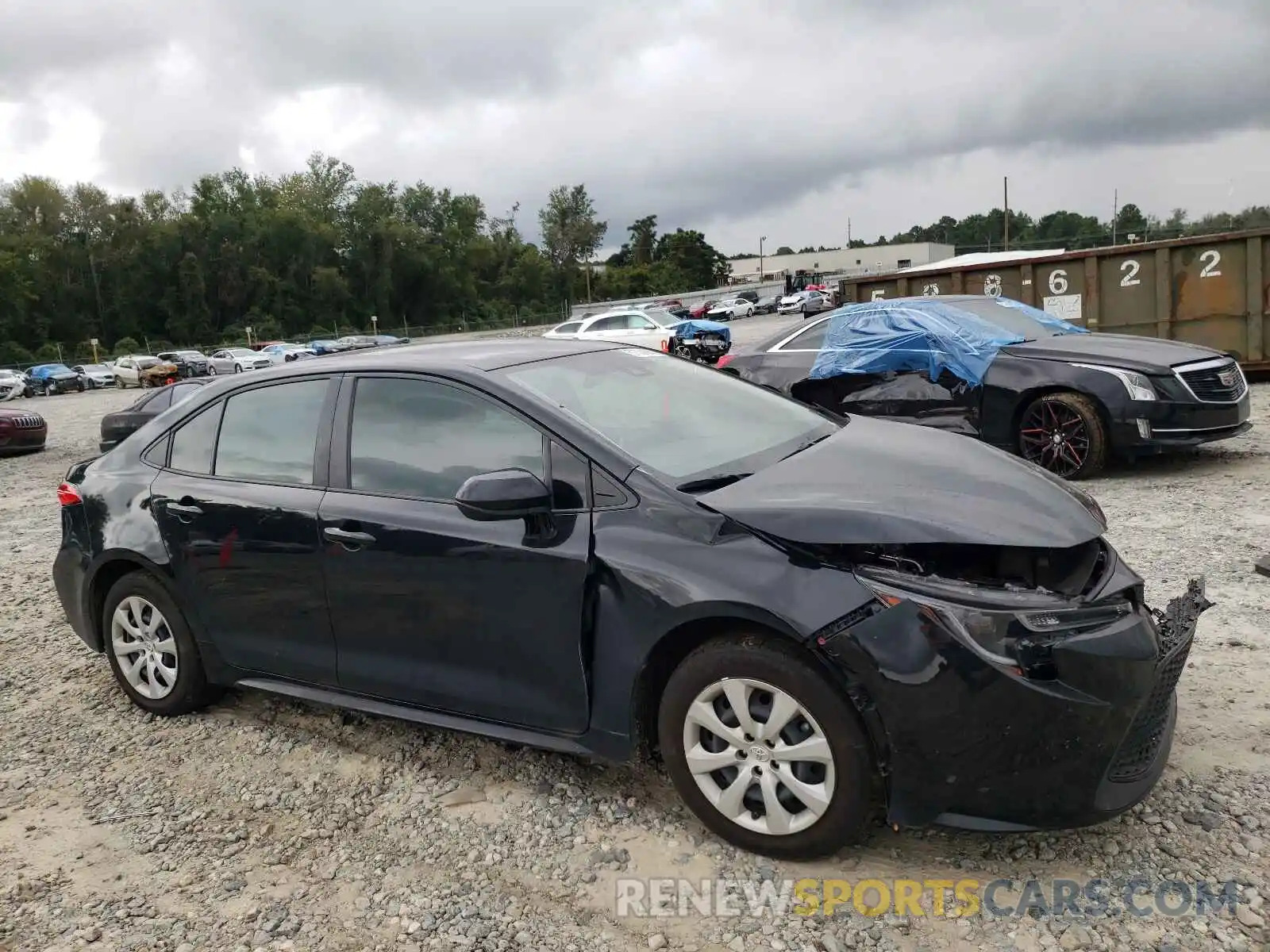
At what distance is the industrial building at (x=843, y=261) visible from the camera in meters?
101

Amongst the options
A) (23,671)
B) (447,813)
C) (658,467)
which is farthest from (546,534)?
(23,671)

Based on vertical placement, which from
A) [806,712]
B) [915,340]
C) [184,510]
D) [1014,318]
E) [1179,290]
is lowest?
[806,712]

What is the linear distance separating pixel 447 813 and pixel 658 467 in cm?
142

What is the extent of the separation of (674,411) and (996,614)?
148 centimetres

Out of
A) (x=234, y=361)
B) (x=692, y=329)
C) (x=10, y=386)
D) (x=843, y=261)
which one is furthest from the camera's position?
(x=843, y=261)

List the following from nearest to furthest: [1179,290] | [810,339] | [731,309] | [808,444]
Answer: [808,444], [810,339], [1179,290], [731,309]

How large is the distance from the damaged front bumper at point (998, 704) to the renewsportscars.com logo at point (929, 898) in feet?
0.75

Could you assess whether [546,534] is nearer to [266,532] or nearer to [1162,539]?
[266,532]

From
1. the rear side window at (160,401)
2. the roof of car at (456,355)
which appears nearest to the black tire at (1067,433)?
the roof of car at (456,355)

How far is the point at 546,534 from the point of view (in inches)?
119

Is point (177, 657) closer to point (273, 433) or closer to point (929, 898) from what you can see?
point (273, 433)

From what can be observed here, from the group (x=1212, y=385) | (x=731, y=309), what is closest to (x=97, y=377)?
(x=731, y=309)

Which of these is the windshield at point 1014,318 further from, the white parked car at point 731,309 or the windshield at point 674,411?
the white parked car at point 731,309

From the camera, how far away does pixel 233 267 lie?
242 ft
